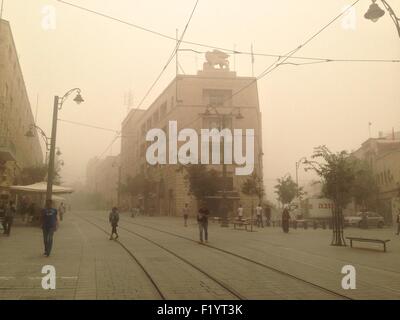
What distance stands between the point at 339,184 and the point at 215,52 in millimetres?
38950

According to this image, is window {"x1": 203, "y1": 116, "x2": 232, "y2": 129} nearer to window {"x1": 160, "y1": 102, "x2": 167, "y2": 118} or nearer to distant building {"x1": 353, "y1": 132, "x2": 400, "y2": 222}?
window {"x1": 160, "y1": 102, "x2": 167, "y2": 118}

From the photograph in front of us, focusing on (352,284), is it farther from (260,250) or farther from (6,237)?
(6,237)

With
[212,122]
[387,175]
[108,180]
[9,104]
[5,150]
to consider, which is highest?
[212,122]

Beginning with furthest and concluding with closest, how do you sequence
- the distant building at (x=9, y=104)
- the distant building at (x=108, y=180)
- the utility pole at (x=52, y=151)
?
1. the distant building at (x=108, y=180)
2. the distant building at (x=9, y=104)
3. the utility pole at (x=52, y=151)

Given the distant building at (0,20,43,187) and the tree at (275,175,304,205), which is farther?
the tree at (275,175,304,205)

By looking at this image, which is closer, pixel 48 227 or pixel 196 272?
pixel 196 272

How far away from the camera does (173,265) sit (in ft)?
34.7

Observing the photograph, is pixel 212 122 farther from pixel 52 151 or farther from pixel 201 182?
pixel 52 151

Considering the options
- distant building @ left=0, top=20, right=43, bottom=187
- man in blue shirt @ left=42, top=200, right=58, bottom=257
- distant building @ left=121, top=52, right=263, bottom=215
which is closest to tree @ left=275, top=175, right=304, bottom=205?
distant building @ left=121, top=52, right=263, bottom=215

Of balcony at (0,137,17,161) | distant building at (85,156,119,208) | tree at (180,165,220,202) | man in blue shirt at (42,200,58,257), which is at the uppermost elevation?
distant building at (85,156,119,208)

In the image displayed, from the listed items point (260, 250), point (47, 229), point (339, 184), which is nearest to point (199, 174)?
point (339, 184)

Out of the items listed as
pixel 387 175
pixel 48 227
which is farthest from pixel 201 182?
pixel 48 227

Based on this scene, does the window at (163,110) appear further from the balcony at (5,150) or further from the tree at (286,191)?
the balcony at (5,150)

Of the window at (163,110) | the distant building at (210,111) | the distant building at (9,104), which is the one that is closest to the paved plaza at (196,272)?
the distant building at (9,104)
